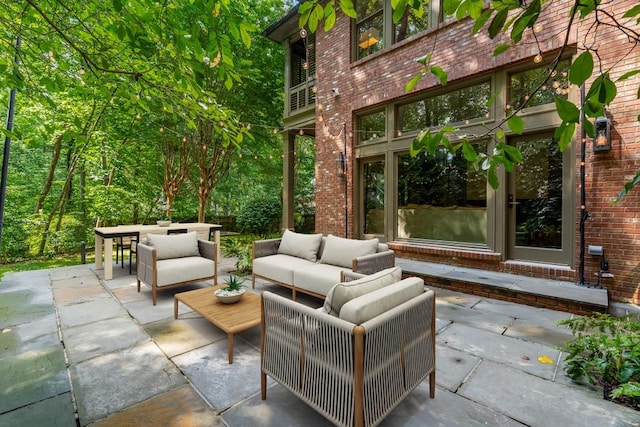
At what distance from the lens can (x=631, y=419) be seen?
6.40 feet

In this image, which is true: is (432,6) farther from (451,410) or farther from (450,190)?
(451,410)

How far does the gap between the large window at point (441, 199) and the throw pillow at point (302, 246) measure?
226cm

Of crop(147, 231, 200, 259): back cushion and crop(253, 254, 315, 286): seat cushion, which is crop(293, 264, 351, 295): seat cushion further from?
crop(147, 231, 200, 259): back cushion

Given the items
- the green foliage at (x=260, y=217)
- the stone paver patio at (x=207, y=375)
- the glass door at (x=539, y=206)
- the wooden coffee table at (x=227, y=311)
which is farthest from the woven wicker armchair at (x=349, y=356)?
the green foliage at (x=260, y=217)

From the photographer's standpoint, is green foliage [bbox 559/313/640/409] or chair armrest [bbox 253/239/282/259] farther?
chair armrest [bbox 253/239/282/259]

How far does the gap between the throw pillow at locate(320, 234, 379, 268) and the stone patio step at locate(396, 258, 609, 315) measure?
130 cm

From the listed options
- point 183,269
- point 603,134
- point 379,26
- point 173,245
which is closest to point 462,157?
point 603,134

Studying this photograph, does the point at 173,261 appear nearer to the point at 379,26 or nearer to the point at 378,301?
the point at 378,301

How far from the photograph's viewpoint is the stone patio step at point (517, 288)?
3.63 meters

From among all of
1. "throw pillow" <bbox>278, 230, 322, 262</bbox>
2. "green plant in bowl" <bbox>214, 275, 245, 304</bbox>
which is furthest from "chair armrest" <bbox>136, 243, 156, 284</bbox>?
"throw pillow" <bbox>278, 230, 322, 262</bbox>

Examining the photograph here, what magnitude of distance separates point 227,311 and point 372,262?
1.92 meters

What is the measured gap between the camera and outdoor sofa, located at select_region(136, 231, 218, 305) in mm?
4211

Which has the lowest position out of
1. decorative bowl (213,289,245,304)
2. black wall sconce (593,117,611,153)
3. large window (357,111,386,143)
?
decorative bowl (213,289,245,304)

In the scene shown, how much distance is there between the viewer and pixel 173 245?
4.77 metres
